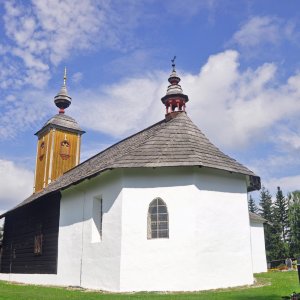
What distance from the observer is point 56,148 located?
2722 centimetres

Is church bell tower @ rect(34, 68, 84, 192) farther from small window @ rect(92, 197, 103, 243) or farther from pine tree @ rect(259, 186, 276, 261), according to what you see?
pine tree @ rect(259, 186, 276, 261)

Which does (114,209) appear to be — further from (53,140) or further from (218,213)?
(53,140)

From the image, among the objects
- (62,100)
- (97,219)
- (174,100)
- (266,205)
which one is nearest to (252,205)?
(266,205)

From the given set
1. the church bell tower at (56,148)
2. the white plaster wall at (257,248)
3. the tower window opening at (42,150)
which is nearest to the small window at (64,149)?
the church bell tower at (56,148)

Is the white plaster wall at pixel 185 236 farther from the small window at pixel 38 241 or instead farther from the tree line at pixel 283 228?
the tree line at pixel 283 228

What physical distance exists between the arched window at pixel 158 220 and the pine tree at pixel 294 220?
35664 millimetres

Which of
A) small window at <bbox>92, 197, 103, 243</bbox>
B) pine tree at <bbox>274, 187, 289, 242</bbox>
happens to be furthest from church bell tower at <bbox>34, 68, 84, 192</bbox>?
pine tree at <bbox>274, 187, 289, 242</bbox>

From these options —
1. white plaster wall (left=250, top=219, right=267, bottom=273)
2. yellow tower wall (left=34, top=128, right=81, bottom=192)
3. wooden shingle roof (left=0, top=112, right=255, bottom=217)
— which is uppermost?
yellow tower wall (left=34, top=128, right=81, bottom=192)

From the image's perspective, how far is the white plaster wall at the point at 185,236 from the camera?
1286 cm

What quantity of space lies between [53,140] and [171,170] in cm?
1526

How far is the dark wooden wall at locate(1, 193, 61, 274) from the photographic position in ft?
60.4

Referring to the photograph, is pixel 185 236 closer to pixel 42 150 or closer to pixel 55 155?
pixel 55 155

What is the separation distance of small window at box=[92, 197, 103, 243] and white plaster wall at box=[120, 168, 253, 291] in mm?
2352

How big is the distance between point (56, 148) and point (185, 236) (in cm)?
1657
